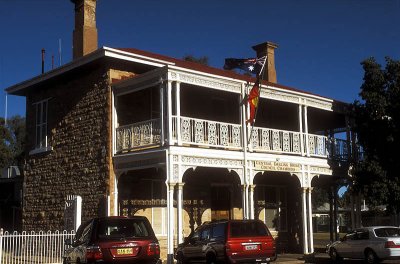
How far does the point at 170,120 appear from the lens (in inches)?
712

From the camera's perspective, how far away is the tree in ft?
71.4

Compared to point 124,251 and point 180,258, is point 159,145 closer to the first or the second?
point 180,258

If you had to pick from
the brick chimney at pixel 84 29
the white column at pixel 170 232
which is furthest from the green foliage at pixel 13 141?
the white column at pixel 170 232

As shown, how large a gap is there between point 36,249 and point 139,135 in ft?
16.5

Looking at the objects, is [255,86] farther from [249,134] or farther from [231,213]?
[231,213]

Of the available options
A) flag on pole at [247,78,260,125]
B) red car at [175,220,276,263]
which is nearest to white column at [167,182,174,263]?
red car at [175,220,276,263]

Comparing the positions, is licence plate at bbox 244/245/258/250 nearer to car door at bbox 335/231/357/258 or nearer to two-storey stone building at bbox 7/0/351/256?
two-storey stone building at bbox 7/0/351/256

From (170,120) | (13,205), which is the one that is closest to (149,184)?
(170,120)

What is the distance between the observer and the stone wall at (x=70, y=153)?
20.4 meters

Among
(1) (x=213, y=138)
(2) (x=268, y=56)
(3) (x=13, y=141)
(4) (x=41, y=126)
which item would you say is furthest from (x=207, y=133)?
(3) (x=13, y=141)

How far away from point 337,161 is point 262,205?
3.89 metres

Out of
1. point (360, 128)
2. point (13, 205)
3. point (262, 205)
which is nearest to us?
point (360, 128)

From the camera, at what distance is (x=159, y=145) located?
1842cm

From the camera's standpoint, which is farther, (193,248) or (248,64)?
(248,64)
